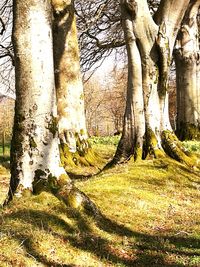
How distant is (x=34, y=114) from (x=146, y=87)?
5.12 metres

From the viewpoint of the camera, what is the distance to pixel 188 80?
17703mm

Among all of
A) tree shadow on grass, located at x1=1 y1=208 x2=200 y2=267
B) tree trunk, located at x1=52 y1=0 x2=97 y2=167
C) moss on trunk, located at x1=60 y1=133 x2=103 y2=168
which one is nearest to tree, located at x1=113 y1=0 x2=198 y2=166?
moss on trunk, located at x1=60 y1=133 x2=103 y2=168

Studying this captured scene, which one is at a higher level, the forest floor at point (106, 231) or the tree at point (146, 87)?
the tree at point (146, 87)

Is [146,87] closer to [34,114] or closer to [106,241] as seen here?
[34,114]

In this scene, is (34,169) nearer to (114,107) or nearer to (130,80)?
(130,80)

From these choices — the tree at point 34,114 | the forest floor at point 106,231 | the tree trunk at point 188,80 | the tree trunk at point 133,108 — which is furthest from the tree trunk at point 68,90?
the tree trunk at point 188,80

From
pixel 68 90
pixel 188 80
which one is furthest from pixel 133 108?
pixel 188 80

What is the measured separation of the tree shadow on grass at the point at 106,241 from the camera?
183 inches

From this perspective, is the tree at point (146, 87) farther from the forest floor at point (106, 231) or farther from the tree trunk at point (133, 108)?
the forest floor at point (106, 231)

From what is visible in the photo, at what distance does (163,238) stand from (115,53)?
61.5 feet

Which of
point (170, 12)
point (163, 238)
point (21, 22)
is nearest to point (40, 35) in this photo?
point (21, 22)

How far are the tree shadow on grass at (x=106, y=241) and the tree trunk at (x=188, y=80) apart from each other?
1251 cm

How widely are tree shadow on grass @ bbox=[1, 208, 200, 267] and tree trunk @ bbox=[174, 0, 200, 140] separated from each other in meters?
12.5

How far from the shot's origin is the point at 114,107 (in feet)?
199
